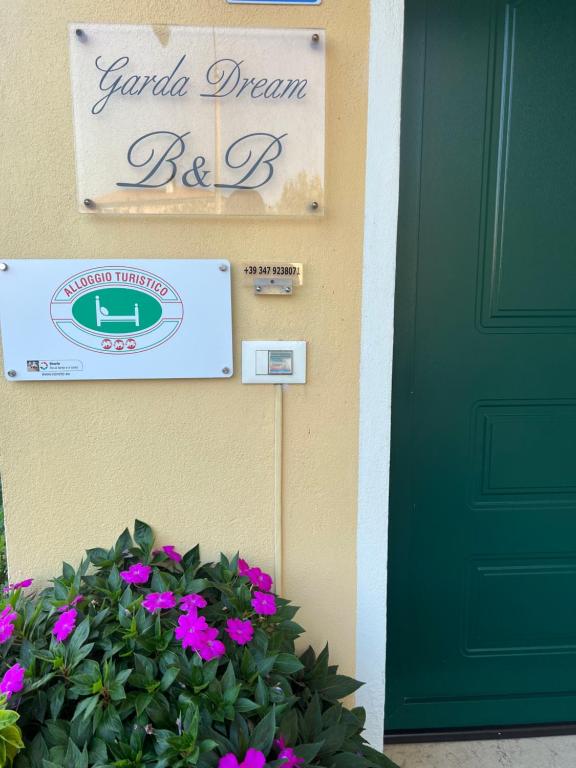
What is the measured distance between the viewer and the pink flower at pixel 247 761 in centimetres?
94

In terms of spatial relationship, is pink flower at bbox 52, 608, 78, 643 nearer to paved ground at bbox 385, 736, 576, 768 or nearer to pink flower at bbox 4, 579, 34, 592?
pink flower at bbox 4, 579, 34, 592

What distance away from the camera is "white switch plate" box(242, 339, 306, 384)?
1.40m

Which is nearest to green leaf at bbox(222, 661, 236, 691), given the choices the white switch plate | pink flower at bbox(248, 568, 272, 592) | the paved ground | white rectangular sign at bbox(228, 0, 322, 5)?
pink flower at bbox(248, 568, 272, 592)

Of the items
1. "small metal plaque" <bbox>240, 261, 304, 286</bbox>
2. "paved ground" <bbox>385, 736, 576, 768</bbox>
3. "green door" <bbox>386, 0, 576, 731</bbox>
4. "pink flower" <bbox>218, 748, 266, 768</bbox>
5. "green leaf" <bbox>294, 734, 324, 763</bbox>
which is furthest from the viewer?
"paved ground" <bbox>385, 736, 576, 768</bbox>

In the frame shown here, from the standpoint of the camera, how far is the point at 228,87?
131 cm

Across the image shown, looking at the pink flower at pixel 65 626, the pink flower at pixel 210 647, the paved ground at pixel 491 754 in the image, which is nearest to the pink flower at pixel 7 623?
the pink flower at pixel 65 626

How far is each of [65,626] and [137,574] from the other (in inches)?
7.8

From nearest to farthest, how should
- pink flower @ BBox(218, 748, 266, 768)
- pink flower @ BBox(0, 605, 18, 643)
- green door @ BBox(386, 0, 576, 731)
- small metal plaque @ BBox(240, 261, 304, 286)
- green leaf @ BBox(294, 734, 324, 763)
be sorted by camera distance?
Answer: pink flower @ BBox(218, 748, 266, 768)
green leaf @ BBox(294, 734, 324, 763)
pink flower @ BBox(0, 605, 18, 643)
small metal plaque @ BBox(240, 261, 304, 286)
green door @ BBox(386, 0, 576, 731)

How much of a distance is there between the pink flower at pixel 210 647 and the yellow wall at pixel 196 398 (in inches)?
14.2

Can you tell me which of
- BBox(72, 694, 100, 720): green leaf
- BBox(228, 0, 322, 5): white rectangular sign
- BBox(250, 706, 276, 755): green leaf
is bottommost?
BBox(250, 706, 276, 755): green leaf

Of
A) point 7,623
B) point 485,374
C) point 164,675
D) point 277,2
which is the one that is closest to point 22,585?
point 7,623

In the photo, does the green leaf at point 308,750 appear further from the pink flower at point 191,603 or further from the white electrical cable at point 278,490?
the white electrical cable at point 278,490

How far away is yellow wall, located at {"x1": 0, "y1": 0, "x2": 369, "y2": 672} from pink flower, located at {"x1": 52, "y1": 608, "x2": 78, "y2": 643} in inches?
12.1

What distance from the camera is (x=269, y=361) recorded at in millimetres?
1401
